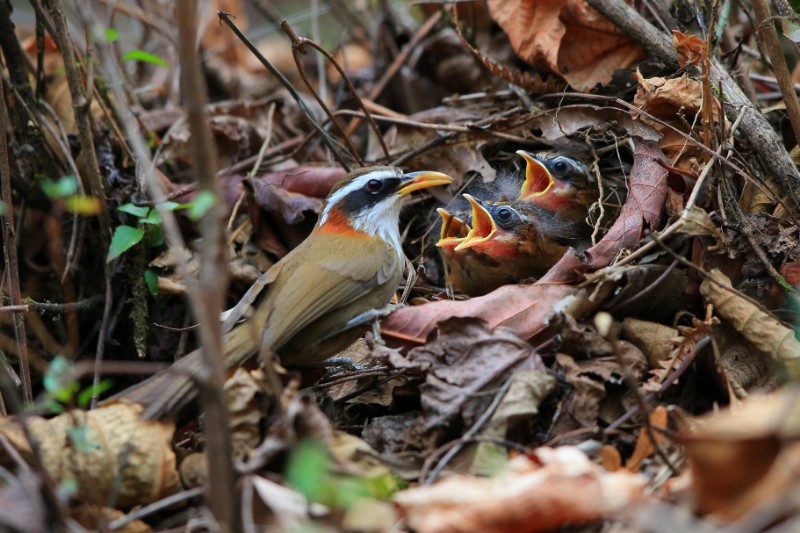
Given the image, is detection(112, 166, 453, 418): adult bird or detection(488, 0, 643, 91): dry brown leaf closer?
detection(112, 166, 453, 418): adult bird

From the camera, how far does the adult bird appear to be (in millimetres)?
3736

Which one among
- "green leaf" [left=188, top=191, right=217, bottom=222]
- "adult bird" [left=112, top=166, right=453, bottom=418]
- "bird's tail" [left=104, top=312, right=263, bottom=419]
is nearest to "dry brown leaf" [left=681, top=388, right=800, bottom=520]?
"green leaf" [left=188, top=191, right=217, bottom=222]

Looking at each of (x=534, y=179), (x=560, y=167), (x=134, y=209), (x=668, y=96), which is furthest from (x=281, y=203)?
(x=668, y=96)

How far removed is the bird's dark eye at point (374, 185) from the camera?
494cm

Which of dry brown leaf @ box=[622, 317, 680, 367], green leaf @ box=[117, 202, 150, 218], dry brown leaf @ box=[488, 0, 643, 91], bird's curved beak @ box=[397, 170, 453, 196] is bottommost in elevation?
dry brown leaf @ box=[622, 317, 680, 367]

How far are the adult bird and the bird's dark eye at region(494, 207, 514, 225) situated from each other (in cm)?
49

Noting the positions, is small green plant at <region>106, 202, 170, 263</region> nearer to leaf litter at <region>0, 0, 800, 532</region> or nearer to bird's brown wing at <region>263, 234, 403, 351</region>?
leaf litter at <region>0, 0, 800, 532</region>

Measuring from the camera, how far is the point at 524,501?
2639 mm

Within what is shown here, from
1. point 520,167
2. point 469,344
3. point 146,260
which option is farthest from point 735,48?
point 146,260

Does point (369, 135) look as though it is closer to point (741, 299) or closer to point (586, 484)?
point (741, 299)

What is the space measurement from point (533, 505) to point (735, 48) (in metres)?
3.56

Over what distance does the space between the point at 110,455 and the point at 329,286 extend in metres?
1.45

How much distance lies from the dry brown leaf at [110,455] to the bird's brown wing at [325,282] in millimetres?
782

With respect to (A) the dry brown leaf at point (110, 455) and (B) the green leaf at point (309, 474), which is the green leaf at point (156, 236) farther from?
(B) the green leaf at point (309, 474)
